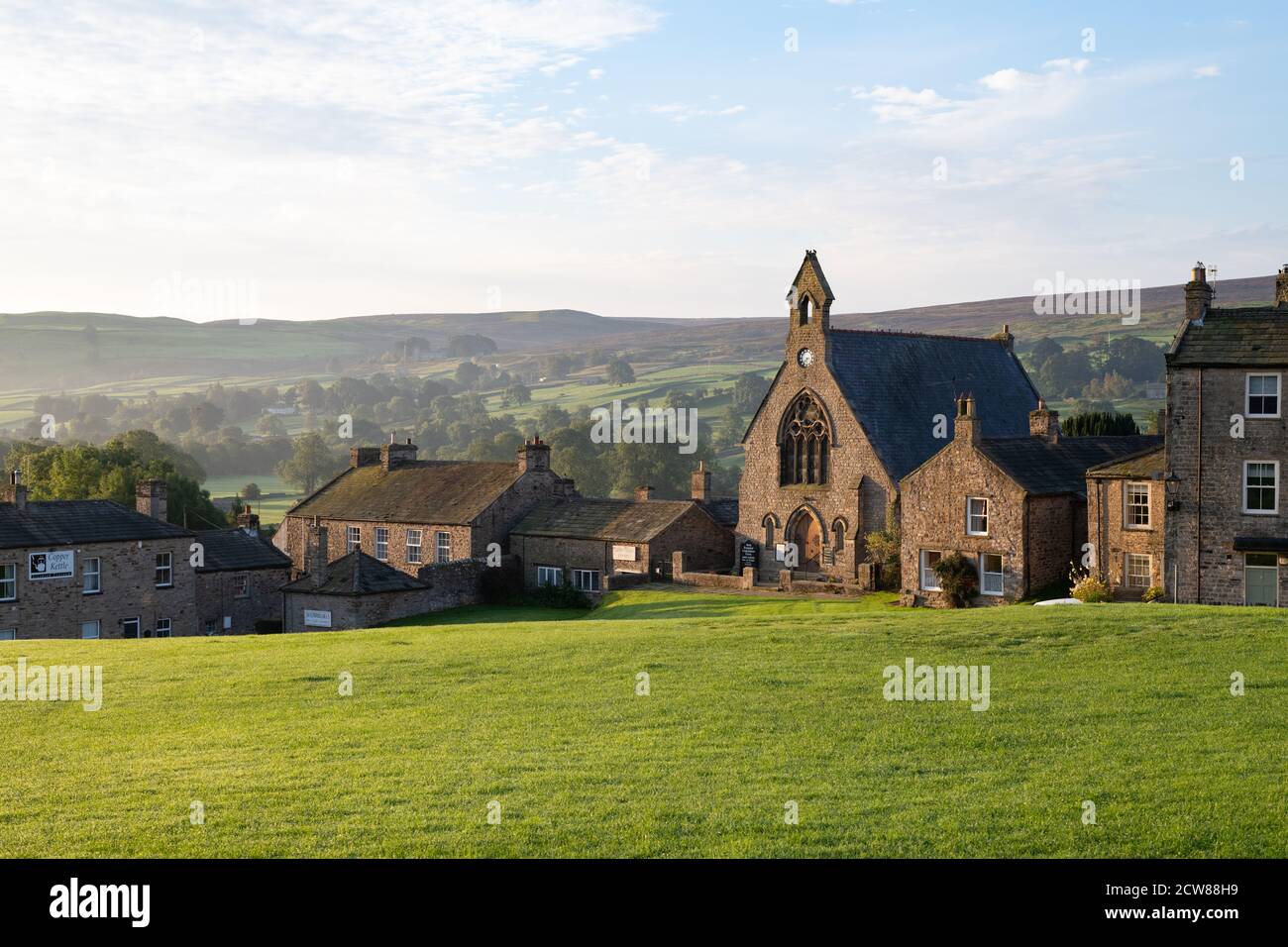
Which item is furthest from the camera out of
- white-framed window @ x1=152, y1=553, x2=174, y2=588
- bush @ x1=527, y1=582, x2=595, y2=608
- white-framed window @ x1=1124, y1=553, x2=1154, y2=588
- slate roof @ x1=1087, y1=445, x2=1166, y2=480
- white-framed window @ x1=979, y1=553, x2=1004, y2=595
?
bush @ x1=527, y1=582, x2=595, y2=608

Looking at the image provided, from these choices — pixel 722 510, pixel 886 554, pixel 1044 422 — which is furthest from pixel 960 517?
pixel 722 510

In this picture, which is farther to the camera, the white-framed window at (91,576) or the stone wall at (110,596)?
the white-framed window at (91,576)

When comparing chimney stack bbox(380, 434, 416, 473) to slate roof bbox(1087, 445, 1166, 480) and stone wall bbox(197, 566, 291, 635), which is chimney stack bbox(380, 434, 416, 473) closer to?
stone wall bbox(197, 566, 291, 635)

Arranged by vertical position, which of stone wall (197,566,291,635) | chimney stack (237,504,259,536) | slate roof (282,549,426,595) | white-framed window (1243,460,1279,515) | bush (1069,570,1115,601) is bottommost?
stone wall (197,566,291,635)

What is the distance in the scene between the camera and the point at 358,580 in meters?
52.4

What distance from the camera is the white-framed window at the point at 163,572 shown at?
184ft

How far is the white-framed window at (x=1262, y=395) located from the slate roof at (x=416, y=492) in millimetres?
35331

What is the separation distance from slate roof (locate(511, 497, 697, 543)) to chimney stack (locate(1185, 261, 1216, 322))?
2556 centimetres

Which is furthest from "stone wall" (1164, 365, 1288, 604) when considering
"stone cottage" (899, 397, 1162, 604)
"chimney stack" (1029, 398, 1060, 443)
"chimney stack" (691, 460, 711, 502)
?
"chimney stack" (691, 460, 711, 502)

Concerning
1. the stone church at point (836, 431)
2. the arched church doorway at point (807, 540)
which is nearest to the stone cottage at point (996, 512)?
the stone church at point (836, 431)

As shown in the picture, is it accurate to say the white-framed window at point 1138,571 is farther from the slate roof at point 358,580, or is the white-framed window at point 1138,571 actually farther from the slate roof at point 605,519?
the slate roof at point 358,580

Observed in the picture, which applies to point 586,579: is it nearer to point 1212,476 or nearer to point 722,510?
point 722,510

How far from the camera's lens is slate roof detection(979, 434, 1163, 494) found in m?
47.7
